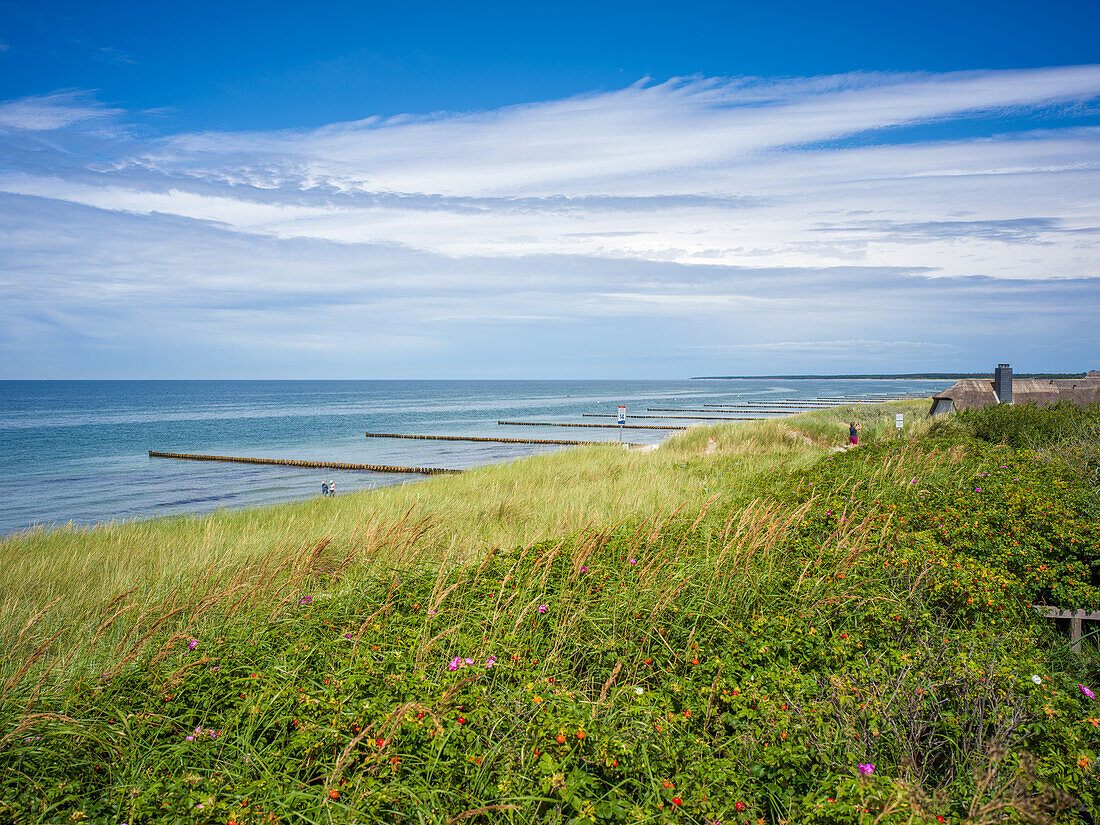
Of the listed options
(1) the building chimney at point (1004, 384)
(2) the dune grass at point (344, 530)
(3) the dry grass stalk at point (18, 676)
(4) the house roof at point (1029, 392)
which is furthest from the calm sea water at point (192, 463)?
(1) the building chimney at point (1004, 384)

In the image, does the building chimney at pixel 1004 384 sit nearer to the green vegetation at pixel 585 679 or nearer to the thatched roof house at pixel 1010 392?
the thatched roof house at pixel 1010 392

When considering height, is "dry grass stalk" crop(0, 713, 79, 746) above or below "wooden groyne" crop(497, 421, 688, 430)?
above

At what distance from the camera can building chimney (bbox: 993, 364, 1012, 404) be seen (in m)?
22.7

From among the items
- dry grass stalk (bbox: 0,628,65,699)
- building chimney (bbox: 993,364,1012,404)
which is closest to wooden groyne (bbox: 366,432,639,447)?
building chimney (bbox: 993,364,1012,404)

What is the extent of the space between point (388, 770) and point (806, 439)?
24.5 meters

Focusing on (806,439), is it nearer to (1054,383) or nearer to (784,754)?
(1054,383)

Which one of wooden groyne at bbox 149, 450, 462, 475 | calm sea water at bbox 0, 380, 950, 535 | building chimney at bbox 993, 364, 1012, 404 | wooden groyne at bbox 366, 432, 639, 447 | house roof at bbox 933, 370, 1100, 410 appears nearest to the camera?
house roof at bbox 933, 370, 1100, 410

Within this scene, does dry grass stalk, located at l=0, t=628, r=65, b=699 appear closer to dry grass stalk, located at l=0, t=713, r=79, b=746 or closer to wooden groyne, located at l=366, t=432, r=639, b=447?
dry grass stalk, located at l=0, t=713, r=79, b=746

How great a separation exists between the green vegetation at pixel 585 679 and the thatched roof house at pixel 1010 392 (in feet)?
60.6

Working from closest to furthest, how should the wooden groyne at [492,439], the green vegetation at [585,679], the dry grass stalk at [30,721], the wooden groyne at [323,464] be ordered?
1. the green vegetation at [585,679]
2. the dry grass stalk at [30,721]
3. the wooden groyne at [323,464]
4. the wooden groyne at [492,439]

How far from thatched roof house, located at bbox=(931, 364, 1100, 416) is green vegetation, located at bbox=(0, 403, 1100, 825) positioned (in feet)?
60.6

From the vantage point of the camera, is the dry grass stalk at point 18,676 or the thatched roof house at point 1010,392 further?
the thatched roof house at point 1010,392

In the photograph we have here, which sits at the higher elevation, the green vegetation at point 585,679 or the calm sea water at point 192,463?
the green vegetation at point 585,679

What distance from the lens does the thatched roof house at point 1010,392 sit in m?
21.7
